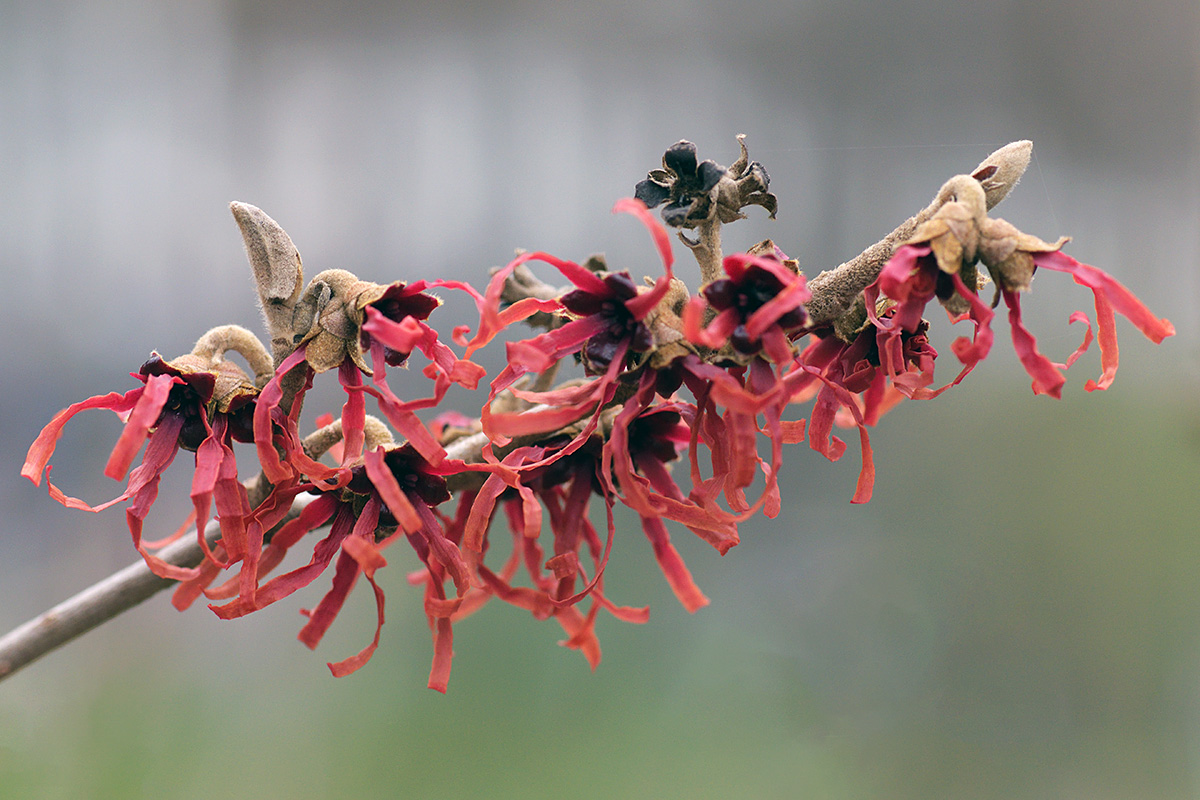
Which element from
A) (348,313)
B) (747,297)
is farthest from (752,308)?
(348,313)

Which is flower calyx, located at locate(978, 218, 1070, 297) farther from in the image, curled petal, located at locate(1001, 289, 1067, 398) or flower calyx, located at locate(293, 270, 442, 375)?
flower calyx, located at locate(293, 270, 442, 375)

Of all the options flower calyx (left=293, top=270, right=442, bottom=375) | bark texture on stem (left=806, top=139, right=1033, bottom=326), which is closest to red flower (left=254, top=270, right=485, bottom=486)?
flower calyx (left=293, top=270, right=442, bottom=375)

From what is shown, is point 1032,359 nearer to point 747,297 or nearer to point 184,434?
point 747,297

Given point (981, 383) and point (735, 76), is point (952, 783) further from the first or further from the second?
point (735, 76)

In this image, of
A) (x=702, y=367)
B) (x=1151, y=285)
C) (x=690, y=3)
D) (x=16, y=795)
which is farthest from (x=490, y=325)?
(x=1151, y=285)

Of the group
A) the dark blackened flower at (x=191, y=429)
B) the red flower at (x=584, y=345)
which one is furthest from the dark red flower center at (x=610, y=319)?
the dark blackened flower at (x=191, y=429)

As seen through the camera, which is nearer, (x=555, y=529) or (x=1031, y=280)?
Answer: (x=1031, y=280)

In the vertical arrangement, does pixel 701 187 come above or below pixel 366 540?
above
